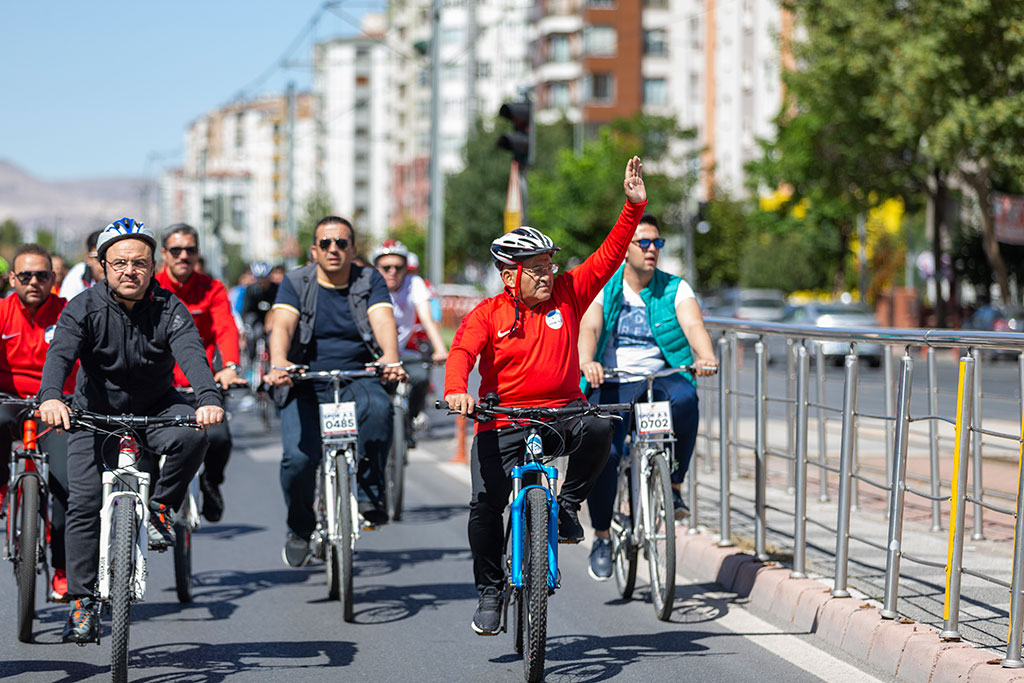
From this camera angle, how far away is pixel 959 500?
641 centimetres

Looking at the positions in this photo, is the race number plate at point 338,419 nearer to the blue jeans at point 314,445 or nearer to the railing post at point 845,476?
the blue jeans at point 314,445

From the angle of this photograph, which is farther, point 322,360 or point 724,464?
point 724,464

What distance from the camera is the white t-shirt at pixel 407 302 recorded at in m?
12.8

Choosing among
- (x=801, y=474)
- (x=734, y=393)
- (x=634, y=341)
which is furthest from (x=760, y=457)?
(x=634, y=341)

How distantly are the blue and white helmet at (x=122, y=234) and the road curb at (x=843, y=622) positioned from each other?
3.37 m

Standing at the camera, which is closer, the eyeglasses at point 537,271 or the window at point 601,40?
the eyeglasses at point 537,271

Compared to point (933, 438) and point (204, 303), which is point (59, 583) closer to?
point (204, 303)

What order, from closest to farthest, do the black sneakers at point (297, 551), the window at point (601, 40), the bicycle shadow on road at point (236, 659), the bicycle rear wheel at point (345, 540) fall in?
the bicycle shadow on road at point (236, 659) < the bicycle rear wheel at point (345, 540) < the black sneakers at point (297, 551) < the window at point (601, 40)

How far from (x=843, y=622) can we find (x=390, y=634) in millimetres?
2054

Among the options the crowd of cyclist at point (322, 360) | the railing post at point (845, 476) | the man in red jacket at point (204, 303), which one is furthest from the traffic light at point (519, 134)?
the railing post at point (845, 476)

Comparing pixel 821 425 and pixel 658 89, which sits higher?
pixel 658 89

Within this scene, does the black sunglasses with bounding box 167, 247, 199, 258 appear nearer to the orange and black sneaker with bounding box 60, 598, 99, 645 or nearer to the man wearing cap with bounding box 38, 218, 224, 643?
the man wearing cap with bounding box 38, 218, 224, 643

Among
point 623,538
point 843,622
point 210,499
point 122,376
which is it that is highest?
point 122,376

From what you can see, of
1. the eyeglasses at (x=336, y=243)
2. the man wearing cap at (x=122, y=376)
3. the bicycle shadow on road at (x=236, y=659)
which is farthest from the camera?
the eyeglasses at (x=336, y=243)
